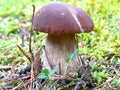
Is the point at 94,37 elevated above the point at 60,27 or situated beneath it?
situated beneath

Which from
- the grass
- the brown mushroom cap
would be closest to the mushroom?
the brown mushroom cap

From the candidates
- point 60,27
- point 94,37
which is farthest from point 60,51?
point 94,37

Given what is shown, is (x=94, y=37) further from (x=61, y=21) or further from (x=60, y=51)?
(x=61, y=21)

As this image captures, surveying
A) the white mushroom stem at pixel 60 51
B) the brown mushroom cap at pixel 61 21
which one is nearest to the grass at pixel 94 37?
the white mushroom stem at pixel 60 51

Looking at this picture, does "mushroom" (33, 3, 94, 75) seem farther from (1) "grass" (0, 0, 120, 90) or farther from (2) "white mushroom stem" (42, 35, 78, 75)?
(1) "grass" (0, 0, 120, 90)

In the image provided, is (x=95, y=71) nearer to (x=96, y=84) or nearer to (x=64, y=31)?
(x=96, y=84)

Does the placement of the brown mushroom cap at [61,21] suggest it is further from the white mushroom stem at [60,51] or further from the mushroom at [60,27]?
the white mushroom stem at [60,51]

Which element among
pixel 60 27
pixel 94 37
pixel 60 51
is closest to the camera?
pixel 60 27

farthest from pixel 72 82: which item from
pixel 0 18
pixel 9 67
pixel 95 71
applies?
pixel 0 18
